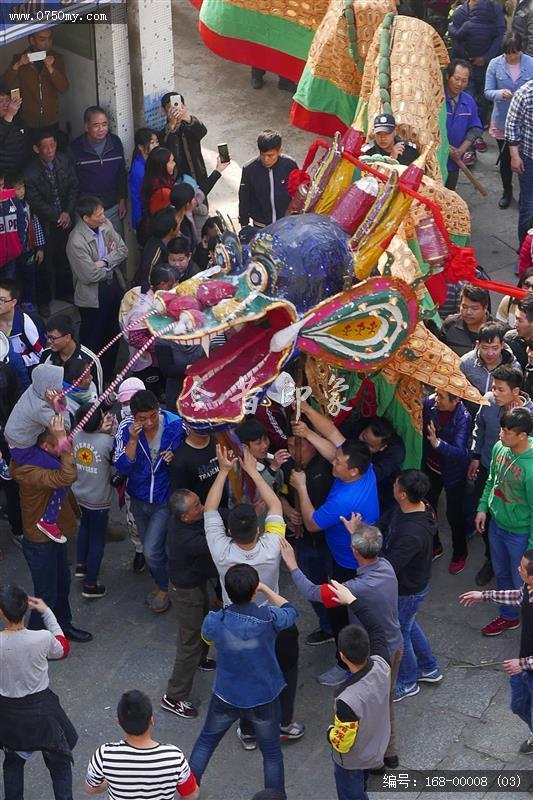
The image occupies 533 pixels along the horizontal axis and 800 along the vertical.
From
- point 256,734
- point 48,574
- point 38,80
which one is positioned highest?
point 38,80

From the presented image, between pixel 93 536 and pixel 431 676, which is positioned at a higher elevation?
pixel 93 536

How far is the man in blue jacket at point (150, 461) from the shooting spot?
26.6ft

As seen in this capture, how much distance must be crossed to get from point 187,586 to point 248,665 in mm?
905

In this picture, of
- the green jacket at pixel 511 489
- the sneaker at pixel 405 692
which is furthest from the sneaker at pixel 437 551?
the sneaker at pixel 405 692

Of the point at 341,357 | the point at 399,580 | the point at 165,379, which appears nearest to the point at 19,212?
the point at 165,379

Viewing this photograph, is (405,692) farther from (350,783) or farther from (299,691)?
(350,783)

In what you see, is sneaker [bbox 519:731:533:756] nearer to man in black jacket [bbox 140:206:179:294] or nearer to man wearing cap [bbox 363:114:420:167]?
man wearing cap [bbox 363:114:420:167]

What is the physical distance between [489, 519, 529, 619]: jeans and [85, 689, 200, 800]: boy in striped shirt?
2712 millimetres

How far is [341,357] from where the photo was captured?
766 centimetres

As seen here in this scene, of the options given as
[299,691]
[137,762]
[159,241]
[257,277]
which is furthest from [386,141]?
[137,762]

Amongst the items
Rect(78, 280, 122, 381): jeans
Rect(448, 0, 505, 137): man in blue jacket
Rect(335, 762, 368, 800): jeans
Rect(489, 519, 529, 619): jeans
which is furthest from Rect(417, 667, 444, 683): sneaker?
Rect(448, 0, 505, 137): man in blue jacket

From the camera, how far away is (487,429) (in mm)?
8547

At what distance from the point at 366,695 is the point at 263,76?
9.59 meters

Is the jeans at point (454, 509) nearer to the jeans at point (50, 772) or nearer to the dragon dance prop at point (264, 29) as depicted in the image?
the jeans at point (50, 772)
